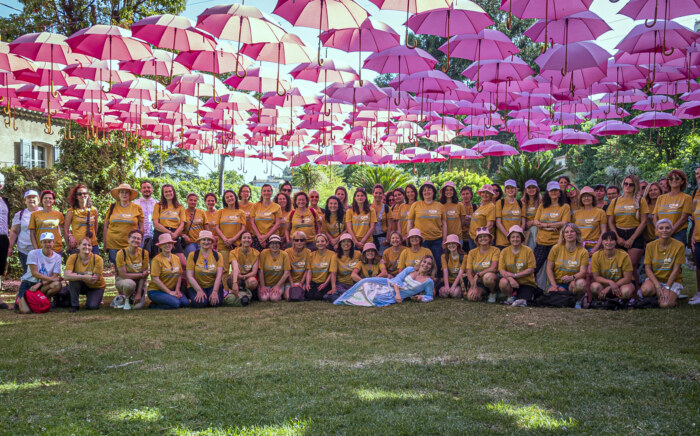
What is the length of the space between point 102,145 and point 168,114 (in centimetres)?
304

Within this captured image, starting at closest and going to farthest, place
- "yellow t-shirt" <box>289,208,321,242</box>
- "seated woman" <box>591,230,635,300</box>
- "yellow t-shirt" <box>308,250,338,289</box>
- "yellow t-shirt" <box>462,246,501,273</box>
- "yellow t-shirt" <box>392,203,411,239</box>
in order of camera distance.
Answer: "seated woman" <box>591,230,635,300</box>, "yellow t-shirt" <box>462,246,501,273</box>, "yellow t-shirt" <box>308,250,338,289</box>, "yellow t-shirt" <box>289,208,321,242</box>, "yellow t-shirt" <box>392,203,411,239</box>

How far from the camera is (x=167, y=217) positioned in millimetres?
8758

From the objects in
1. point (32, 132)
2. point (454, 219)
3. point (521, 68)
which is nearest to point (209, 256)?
point (454, 219)

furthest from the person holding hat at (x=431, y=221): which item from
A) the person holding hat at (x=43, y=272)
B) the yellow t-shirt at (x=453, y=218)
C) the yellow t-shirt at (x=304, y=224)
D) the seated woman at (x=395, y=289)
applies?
the person holding hat at (x=43, y=272)

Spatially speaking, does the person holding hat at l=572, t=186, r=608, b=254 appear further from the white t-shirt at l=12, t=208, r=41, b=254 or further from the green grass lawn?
the white t-shirt at l=12, t=208, r=41, b=254

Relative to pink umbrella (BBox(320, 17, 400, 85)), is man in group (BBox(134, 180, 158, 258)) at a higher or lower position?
lower

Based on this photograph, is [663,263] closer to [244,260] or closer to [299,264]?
[299,264]

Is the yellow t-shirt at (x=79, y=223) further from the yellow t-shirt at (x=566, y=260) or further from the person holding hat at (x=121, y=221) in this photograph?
the yellow t-shirt at (x=566, y=260)

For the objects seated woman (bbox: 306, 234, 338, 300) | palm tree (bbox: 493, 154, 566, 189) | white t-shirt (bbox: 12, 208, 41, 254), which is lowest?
seated woman (bbox: 306, 234, 338, 300)

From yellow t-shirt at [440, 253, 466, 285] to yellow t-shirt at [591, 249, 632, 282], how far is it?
1.99 metres

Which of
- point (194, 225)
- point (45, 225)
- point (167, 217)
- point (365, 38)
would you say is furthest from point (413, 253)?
point (45, 225)

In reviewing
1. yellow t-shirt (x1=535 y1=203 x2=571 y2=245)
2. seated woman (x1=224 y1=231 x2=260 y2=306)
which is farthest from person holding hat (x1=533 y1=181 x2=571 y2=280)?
seated woman (x1=224 y1=231 x2=260 y2=306)

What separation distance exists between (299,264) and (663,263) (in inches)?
209

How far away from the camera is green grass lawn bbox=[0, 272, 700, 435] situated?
3.41 meters
